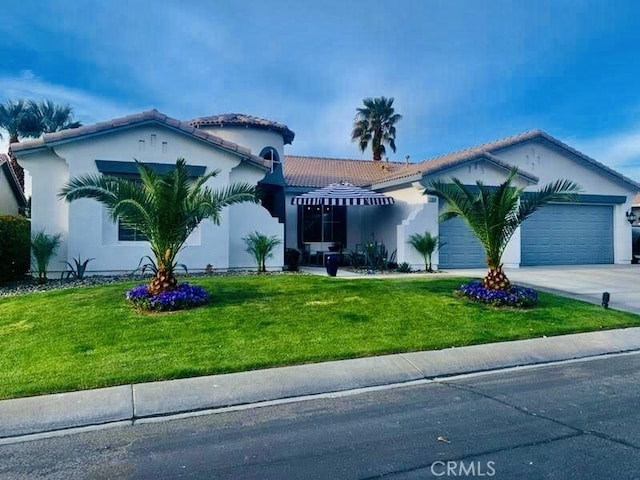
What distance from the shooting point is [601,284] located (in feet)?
47.7

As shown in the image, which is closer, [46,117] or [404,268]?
[404,268]

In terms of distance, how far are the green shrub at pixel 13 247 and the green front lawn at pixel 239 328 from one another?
3.15 meters

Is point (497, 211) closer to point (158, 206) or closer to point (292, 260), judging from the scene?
point (158, 206)

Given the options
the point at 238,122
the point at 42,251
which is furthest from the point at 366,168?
the point at 42,251

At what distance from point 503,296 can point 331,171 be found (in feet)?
50.7

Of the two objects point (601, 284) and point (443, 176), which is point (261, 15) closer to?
point (443, 176)

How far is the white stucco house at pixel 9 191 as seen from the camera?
24234 millimetres

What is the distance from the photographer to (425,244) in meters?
16.6

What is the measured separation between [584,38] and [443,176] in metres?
7.11

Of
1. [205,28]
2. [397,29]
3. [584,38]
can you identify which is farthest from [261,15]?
[584,38]

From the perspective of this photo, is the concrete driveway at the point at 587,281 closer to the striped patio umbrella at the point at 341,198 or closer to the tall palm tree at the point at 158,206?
the striped patio umbrella at the point at 341,198

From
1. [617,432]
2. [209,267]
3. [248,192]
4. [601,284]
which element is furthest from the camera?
[209,267]

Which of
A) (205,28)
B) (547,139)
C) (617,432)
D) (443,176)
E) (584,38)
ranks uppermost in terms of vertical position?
(584,38)

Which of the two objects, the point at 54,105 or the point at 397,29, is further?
the point at 54,105
